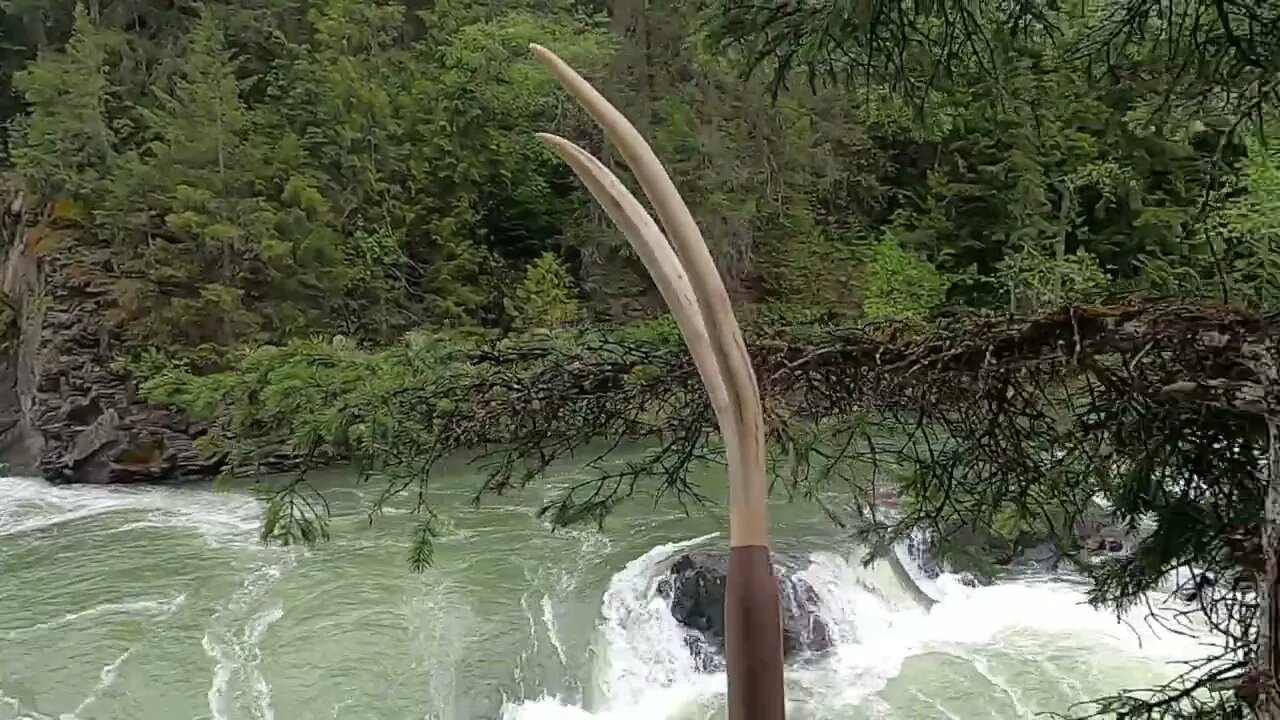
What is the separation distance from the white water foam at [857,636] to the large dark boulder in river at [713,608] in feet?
0.19

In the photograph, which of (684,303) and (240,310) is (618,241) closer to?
(240,310)

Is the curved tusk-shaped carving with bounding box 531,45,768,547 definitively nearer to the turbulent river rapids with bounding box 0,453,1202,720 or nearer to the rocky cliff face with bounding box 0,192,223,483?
the turbulent river rapids with bounding box 0,453,1202,720

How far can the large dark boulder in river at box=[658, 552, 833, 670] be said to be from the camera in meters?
4.97

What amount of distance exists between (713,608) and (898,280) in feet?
13.5

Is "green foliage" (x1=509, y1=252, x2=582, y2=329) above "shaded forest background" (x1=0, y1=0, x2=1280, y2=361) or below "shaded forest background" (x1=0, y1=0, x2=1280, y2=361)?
below

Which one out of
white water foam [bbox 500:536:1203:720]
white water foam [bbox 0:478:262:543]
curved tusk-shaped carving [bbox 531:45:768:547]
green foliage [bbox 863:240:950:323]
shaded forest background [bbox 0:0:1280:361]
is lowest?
white water foam [bbox 500:536:1203:720]

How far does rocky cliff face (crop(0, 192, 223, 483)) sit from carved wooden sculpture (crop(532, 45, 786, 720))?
23.8 ft

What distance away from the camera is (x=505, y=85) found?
10195 mm

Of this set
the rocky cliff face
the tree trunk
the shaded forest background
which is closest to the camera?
the tree trunk

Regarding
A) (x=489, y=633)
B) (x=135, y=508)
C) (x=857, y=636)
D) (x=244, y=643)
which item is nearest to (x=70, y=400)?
(x=135, y=508)

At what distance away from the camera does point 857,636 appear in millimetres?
5223

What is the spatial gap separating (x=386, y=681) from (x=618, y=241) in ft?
18.8

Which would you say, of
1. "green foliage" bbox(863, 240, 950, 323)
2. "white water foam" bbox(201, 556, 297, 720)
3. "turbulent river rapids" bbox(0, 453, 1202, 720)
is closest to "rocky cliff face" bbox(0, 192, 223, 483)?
"turbulent river rapids" bbox(0, 453, 1202, 720)

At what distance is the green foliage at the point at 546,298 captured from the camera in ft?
31.1
